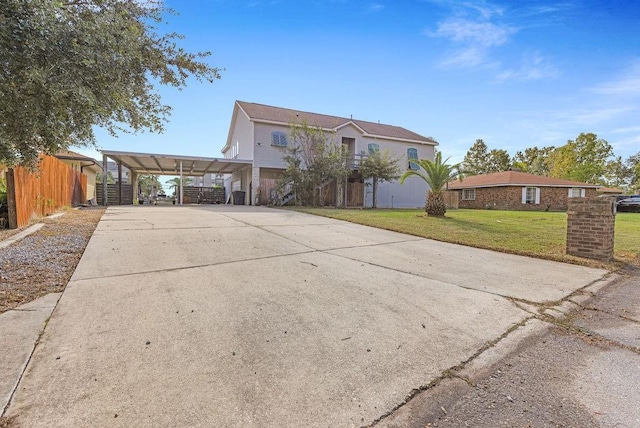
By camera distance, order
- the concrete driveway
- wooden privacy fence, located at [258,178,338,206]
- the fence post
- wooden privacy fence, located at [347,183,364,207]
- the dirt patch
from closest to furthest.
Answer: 1. the concrete driveway
2. the dirt patch
3. the fence post
4. wooden privacy fence, located at [258,178,338,206]
5. wooden privacy fence, located at [347,183,364,207]

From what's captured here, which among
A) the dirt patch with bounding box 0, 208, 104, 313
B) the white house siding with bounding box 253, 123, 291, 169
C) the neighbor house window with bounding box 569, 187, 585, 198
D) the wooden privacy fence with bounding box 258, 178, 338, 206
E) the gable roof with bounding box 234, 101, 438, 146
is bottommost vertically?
the dirt patch with bounding box 0, 208, 104, 313

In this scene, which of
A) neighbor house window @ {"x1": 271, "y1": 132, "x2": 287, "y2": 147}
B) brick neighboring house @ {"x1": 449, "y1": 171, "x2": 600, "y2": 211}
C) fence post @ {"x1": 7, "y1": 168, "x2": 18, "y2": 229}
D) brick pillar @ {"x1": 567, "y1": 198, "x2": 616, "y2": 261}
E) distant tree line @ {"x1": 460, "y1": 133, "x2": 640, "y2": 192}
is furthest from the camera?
distant tree line @ {"x1": 460, "y1": 133, "x2": 640, "y2": 192}

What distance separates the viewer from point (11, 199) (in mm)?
6930

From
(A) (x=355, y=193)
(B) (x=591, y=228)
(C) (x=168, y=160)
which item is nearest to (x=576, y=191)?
(A) (x=355, y=193)

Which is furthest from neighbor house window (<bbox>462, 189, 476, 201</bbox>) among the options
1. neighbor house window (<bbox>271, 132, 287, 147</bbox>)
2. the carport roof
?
the carport roof

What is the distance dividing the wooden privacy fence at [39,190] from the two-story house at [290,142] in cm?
950

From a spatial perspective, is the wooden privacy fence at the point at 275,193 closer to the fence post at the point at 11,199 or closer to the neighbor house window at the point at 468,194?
the fence post at the point at 11,199

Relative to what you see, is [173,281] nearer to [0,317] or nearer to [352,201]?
[0,317]

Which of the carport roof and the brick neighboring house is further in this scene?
the brick neighboring house

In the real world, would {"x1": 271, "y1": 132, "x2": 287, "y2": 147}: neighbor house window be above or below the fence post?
above

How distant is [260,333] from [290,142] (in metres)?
18.3

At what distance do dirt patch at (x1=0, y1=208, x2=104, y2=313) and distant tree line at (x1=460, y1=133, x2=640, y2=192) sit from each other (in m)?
38.9

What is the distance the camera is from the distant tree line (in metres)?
33.9

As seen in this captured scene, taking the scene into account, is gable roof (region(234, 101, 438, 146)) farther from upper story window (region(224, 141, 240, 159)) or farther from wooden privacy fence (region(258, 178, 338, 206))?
wooden privacy fence (region(258, 178, 338, 206))
